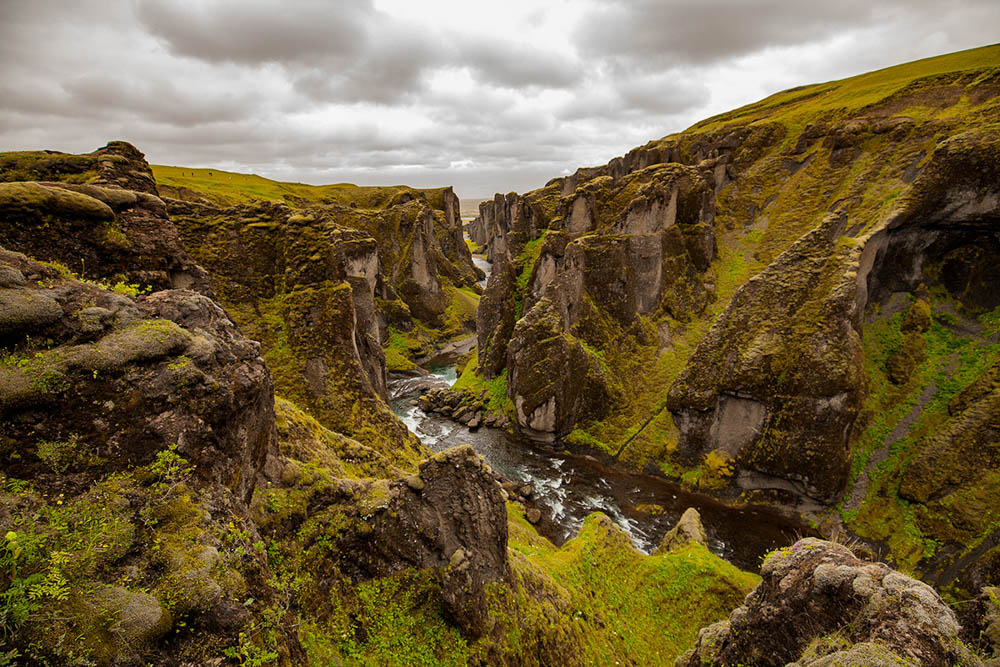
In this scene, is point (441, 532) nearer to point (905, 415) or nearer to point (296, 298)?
point (296, 298)

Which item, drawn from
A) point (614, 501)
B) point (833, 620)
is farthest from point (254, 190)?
point (833, 620)

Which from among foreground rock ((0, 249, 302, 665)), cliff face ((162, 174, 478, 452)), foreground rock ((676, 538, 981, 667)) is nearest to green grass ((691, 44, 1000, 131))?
foreground rock ((676, 538, 981, 667))

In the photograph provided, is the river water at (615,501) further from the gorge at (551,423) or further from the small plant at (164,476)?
the small plant at (164,476)

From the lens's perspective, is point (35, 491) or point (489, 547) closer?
point (35, 491)

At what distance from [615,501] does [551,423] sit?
30.9 feet

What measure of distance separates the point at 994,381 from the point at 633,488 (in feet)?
79.4

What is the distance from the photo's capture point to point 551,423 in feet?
129

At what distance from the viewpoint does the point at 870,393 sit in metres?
31.6

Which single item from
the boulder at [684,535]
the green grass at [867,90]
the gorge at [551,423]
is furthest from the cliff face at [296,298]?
the green grass at [867,90]

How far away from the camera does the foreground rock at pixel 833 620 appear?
24.1ft

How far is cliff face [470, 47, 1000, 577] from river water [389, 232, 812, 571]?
180 cm

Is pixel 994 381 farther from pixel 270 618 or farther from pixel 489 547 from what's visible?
pixel 270 618

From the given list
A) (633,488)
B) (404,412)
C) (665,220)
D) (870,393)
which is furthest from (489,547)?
(665,220)

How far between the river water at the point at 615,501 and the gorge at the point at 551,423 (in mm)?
261
